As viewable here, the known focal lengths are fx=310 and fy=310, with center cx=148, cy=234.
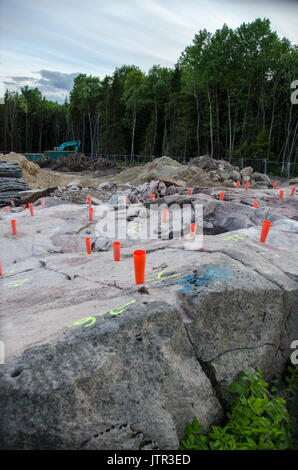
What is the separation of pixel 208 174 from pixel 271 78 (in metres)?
17.7

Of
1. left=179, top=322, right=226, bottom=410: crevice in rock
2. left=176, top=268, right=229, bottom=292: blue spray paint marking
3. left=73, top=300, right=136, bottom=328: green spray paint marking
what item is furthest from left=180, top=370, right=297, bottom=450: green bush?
left=73, top=300, right=136, bottom=328: green spray paint marking

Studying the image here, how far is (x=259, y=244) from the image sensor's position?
479cm

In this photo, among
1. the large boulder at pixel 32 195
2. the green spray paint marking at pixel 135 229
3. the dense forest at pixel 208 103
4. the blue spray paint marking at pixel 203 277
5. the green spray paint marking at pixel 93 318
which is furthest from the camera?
the dense forest at pixel 208 103

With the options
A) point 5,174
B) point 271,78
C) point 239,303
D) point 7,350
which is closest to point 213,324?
point 239,303

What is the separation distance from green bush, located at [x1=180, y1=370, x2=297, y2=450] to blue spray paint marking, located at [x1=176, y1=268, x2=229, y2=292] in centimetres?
94

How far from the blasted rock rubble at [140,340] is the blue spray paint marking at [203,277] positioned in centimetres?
1

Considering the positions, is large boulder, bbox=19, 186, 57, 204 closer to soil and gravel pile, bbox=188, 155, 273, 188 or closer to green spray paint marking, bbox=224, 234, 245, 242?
soil and gravel pile, bbox=188, 155, 273, 188

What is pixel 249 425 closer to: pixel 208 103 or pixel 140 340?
pixel 140 340

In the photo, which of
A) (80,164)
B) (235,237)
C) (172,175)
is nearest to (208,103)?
(80,164)

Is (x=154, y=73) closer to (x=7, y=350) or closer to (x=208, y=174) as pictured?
(x=208, y=174)

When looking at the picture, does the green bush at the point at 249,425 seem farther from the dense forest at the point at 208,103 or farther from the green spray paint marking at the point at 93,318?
the dense forest at the point at 208,103

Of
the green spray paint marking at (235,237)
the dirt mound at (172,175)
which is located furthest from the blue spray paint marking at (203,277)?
the dirt mound at (172,175)

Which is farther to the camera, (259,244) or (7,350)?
(259,244)

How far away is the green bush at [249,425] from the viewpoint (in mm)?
2336
